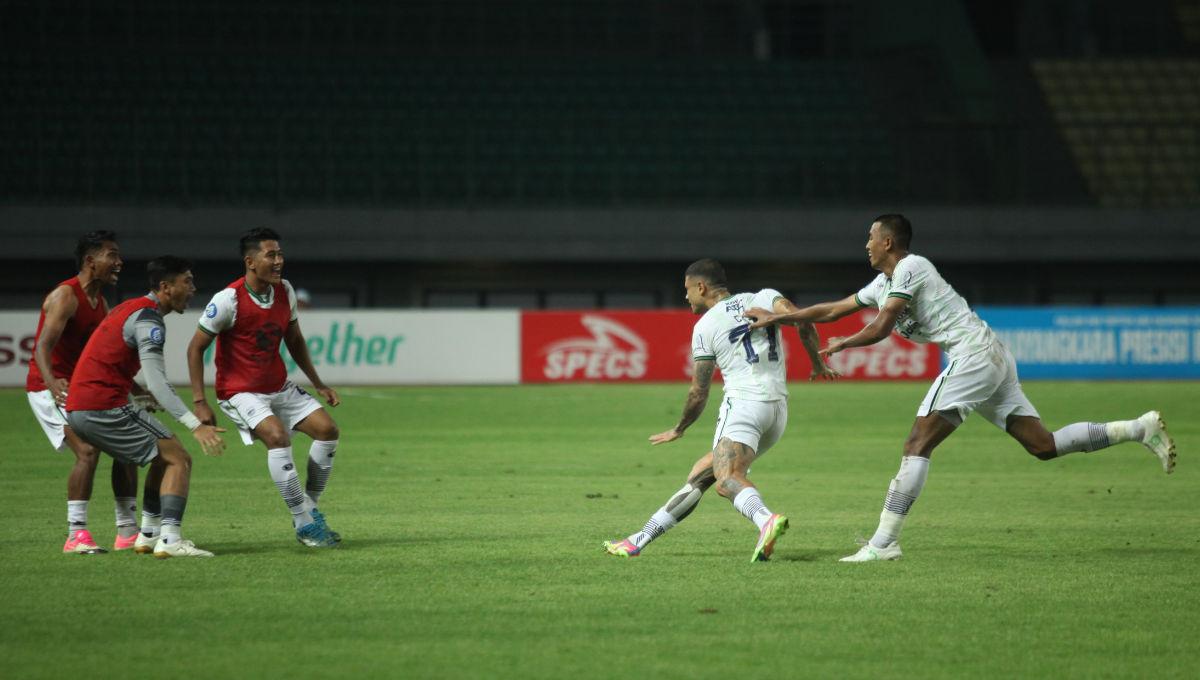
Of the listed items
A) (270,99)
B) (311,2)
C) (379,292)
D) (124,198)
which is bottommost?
(379,292)

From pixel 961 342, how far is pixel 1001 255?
2675 centimetres

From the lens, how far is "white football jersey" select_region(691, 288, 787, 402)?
8.58 metres

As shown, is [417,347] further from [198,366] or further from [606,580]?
[606,580]

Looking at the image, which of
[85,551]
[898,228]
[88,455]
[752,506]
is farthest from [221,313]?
[898,228]

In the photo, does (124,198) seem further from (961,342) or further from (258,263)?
(961,342)

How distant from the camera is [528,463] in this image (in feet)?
49.0

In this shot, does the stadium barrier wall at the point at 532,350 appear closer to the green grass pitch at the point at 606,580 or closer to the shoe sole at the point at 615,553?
the green grass pitch at the point at 606,580

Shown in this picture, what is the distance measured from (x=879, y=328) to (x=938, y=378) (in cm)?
68

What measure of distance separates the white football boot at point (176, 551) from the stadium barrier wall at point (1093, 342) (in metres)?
23.7

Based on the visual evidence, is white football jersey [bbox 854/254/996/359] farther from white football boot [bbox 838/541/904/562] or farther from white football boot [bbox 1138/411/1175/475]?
white football boot [bbox 838/541/904/562]

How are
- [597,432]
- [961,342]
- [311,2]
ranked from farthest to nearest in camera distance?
[311,2] < [597,432] < [961,342]

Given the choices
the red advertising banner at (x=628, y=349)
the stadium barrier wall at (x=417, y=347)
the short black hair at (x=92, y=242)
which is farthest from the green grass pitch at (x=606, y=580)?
the red advertising banner at (x=628, y=349)

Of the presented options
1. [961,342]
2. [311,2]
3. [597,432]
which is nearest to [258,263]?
[961,342]

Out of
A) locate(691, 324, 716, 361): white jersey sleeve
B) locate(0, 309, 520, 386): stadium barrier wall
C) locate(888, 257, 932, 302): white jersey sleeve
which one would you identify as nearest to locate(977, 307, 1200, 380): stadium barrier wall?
locate(0, 309, 520, 386): stadium barrier wall
